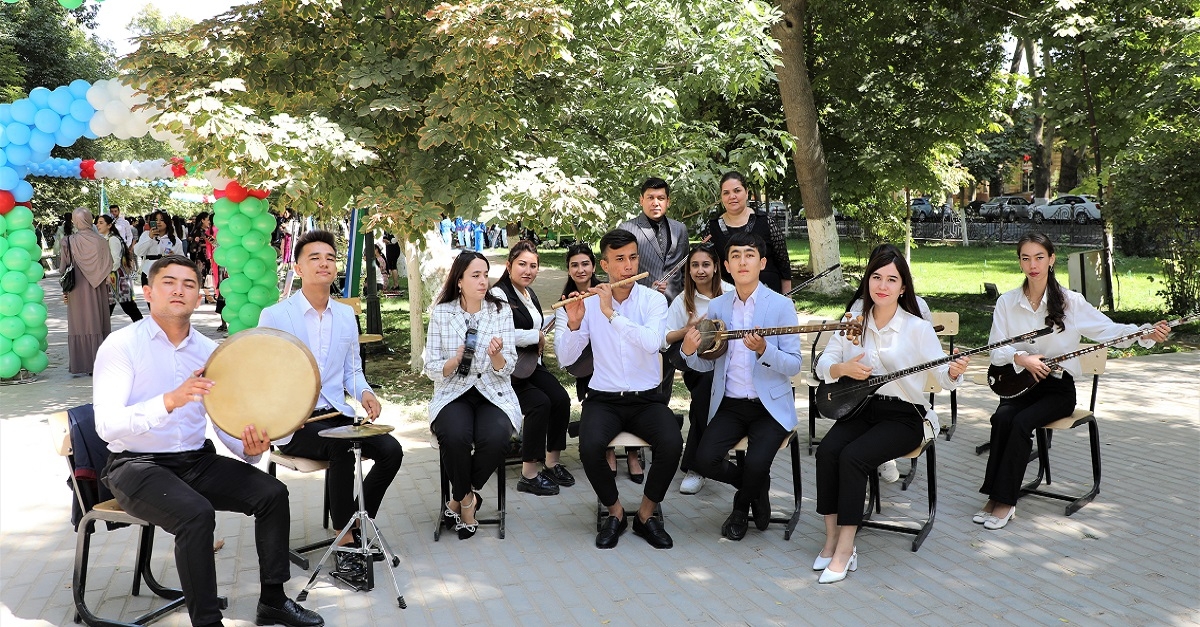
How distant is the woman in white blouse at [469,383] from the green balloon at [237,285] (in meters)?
7.19

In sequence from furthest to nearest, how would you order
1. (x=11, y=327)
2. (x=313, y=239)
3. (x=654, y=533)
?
(x=11, y=327) < (x=654, y=533) < (x=313, y=239)

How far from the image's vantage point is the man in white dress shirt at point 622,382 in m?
5.25

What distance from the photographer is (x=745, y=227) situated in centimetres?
691

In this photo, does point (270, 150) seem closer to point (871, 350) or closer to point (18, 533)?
point (18, 533)

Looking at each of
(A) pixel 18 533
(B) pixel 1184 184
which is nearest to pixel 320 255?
(A) pixel 18 533

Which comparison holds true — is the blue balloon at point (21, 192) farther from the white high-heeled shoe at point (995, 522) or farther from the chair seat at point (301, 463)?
the white high-heeled shoe at point (995, 522)

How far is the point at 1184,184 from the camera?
1207cm

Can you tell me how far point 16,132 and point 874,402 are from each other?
974 centimetres

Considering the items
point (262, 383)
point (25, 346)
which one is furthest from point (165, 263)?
point (25, 346)

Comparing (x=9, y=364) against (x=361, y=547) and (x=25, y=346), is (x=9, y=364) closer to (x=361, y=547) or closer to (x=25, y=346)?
(x=25, y=346)

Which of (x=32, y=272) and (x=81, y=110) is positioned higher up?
(x=81, y=110)

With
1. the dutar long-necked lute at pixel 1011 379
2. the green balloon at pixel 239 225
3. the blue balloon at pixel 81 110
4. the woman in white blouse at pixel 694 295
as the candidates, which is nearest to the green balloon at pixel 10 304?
the blue balloon at pixel 81 110

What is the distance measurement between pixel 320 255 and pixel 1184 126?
10.9 m

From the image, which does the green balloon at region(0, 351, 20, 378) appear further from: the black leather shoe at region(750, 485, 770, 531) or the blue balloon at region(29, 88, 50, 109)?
the black leather shoe at region(750, 485, 770, 531)
